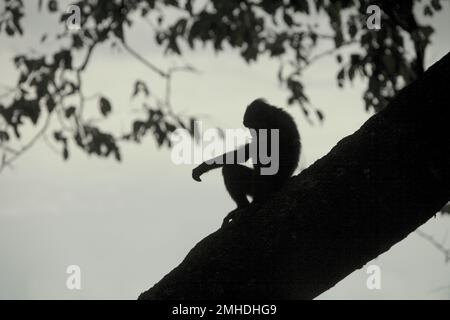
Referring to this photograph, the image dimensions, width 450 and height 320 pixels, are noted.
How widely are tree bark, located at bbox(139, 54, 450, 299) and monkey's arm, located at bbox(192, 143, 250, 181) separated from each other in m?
2.30

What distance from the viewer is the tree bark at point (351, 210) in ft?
7.61

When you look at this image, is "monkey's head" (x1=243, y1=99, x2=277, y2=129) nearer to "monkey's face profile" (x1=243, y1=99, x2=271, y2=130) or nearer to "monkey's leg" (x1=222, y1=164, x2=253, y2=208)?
"monkey's face profile" (x1=243, y1=99, x2=271, y2=130)

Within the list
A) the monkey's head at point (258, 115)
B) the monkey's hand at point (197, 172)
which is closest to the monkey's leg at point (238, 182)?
the monkey's hand at point (197, 172)

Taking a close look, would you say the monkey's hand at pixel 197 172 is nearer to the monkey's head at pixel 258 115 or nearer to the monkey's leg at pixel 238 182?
the monkey's leg at pixel 238 182

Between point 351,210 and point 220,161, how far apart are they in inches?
101

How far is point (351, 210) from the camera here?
2.35m

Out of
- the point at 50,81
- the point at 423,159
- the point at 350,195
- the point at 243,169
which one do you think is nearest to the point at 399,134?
the point at 423,159

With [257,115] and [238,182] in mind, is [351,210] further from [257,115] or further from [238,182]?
[257,115]

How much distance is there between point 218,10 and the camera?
17.5ft

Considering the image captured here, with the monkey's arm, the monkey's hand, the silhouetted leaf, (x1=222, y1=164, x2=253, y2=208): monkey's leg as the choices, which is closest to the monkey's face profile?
the monkey's arm

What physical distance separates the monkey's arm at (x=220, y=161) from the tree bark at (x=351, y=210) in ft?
7.53

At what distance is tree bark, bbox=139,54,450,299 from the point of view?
2.32 metres

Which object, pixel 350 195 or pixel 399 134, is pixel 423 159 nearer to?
pixel 399 134
